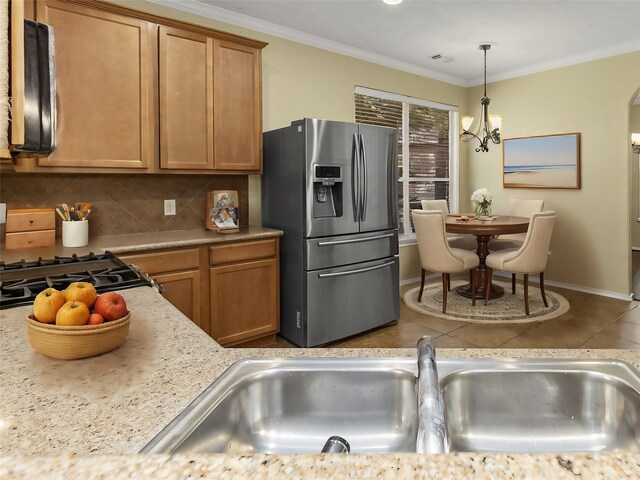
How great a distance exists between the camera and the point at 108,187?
3135 mm

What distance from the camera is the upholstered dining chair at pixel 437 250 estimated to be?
4.07 meters

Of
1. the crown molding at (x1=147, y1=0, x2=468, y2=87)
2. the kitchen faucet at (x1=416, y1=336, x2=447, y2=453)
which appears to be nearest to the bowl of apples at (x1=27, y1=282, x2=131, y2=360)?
the kitchen faucet at (x1=416, y1=336, x2=447, y2=453)

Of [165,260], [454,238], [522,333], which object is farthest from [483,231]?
[165,260]

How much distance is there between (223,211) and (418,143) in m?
3.10

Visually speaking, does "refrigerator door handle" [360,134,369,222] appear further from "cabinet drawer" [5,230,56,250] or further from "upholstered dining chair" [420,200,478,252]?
"cabinet drawer" [5,230,56,250]

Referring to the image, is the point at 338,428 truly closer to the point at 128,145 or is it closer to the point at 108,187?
the point at 128,145

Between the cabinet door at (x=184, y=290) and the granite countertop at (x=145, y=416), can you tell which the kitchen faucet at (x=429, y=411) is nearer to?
the granite countertop at (x=145, y=416)

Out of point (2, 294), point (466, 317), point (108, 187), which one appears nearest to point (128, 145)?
point (108, 187)

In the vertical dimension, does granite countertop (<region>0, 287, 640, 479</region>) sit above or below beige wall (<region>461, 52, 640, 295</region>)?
below

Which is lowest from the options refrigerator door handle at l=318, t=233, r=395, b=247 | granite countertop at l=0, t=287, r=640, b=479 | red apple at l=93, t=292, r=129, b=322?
granite countertop at l=0, t=287, r=640, b=479

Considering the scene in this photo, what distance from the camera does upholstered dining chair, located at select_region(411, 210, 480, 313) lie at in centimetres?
407

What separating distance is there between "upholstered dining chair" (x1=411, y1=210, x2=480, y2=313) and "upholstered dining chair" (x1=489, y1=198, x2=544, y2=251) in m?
0.74

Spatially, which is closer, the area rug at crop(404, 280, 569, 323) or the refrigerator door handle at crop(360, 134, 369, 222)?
the refrigerator door handle at crop(360, 134, 369, 222)

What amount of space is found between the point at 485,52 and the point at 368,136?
2.13m
